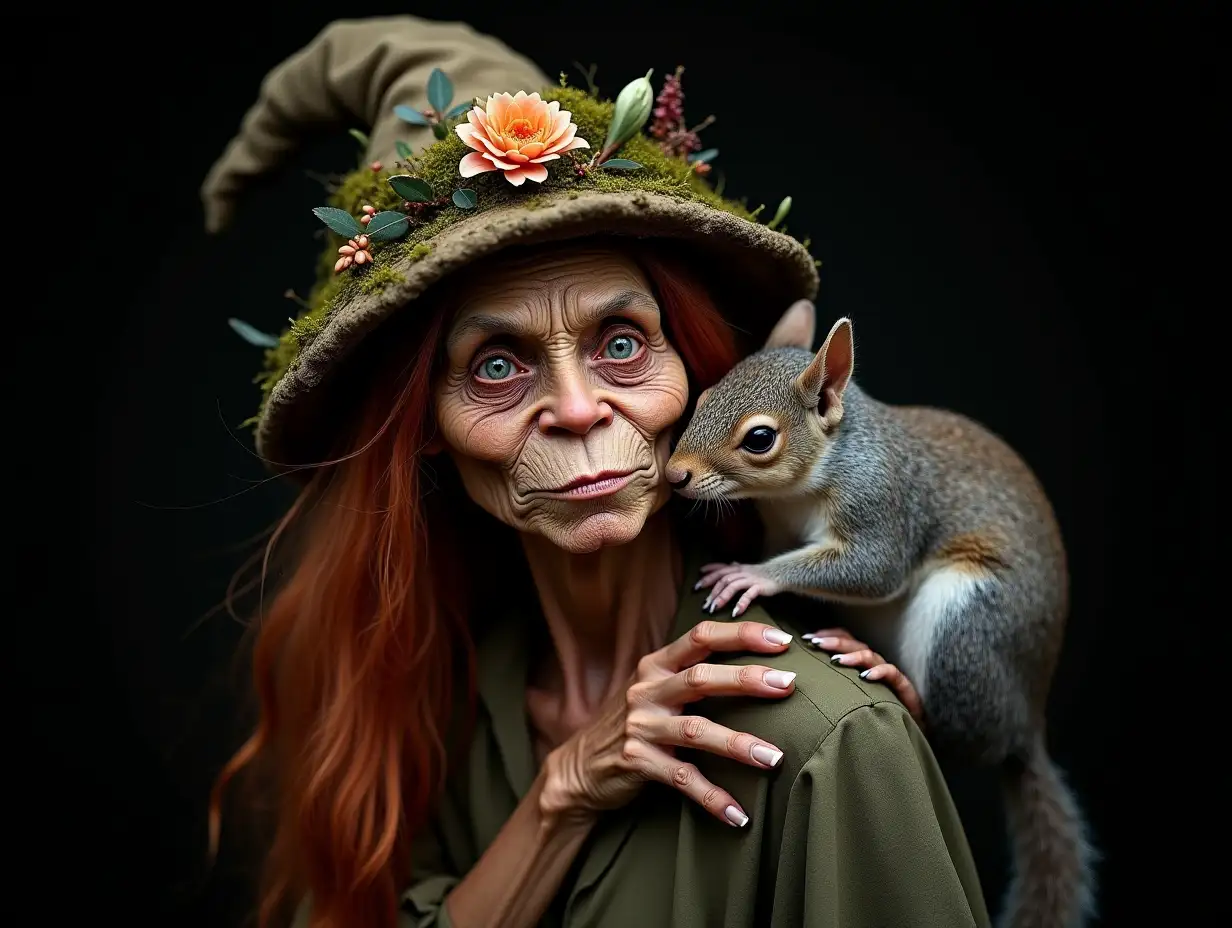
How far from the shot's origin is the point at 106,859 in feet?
12.1

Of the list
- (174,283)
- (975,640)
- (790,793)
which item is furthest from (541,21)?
(790,793)

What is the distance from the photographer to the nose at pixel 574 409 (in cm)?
204

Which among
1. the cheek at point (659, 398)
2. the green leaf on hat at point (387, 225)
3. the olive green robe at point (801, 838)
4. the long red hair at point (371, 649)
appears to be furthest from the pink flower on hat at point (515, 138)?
the olive green robe at point (801, 838)

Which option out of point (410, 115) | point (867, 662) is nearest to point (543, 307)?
point (410, 115)

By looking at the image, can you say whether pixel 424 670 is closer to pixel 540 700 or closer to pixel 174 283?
pixel 540 700

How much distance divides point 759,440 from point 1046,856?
104 cm

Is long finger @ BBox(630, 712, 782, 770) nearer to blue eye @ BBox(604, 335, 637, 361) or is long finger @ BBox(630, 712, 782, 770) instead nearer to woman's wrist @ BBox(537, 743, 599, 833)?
woman's wrist @ BBox(537, 743, 599, 833)

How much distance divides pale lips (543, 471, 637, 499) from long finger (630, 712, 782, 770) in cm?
38

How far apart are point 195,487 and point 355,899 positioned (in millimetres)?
1839

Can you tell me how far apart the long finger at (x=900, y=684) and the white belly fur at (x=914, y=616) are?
0.02m

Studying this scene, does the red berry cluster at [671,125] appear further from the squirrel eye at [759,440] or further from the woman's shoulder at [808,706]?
the woman's shoulder at [808,706]

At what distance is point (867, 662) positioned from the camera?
86.4 inches

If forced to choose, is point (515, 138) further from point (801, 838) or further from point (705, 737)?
point (801, 838)

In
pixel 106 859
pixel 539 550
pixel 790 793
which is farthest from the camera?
pixel 106 859
